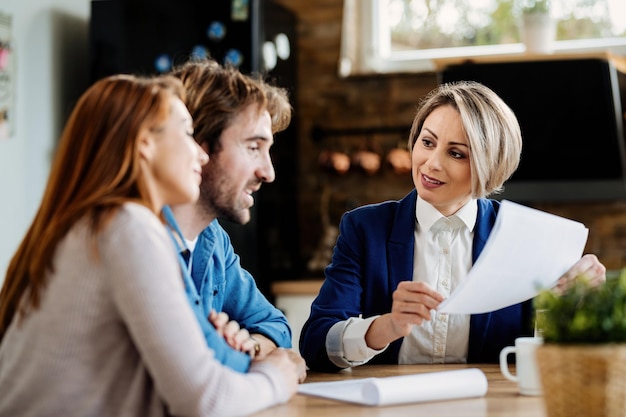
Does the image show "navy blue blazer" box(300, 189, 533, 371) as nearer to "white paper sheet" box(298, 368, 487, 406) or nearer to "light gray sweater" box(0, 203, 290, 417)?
"white paper sheet" box(298, 368, 487, 406)

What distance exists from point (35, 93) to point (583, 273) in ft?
7.80

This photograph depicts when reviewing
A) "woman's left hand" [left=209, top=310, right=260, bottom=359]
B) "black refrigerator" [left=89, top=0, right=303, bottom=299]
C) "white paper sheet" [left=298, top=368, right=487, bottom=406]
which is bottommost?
"white paper sheet" [left=298, top=368, right=487, bottom=406]

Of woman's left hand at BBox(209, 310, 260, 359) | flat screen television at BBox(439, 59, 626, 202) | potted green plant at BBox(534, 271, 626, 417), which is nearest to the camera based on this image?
potted green plant at BBox(534, 271, 626, 417)

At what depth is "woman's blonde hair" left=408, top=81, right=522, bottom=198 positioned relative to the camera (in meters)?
2.02

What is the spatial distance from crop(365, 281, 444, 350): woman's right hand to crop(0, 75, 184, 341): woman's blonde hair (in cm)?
57

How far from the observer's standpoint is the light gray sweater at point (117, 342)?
3.96ft

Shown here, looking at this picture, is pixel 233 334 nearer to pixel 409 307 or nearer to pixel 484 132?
pixel 409 307

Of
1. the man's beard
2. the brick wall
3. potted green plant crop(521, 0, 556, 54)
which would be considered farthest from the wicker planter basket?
the brick wall

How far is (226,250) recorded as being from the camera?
76.3 inches

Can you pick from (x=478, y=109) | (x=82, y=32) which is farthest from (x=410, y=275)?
(x=82, y=32)

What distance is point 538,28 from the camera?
11.8 feet

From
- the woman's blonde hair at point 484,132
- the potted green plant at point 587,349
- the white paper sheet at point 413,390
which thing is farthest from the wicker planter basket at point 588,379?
the woman's blonde hair at point 484,132

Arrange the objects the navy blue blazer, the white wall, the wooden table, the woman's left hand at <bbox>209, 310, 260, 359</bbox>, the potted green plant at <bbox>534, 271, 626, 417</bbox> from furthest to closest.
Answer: the white wall, the navy blue blazer, the woman's left hand at <bbox>209, 310, 260, 359</bbox>, the wooden table, the potted green plant at <bbox>534, 271, 626, 417</bbox>

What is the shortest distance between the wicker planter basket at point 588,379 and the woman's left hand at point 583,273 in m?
0.60
